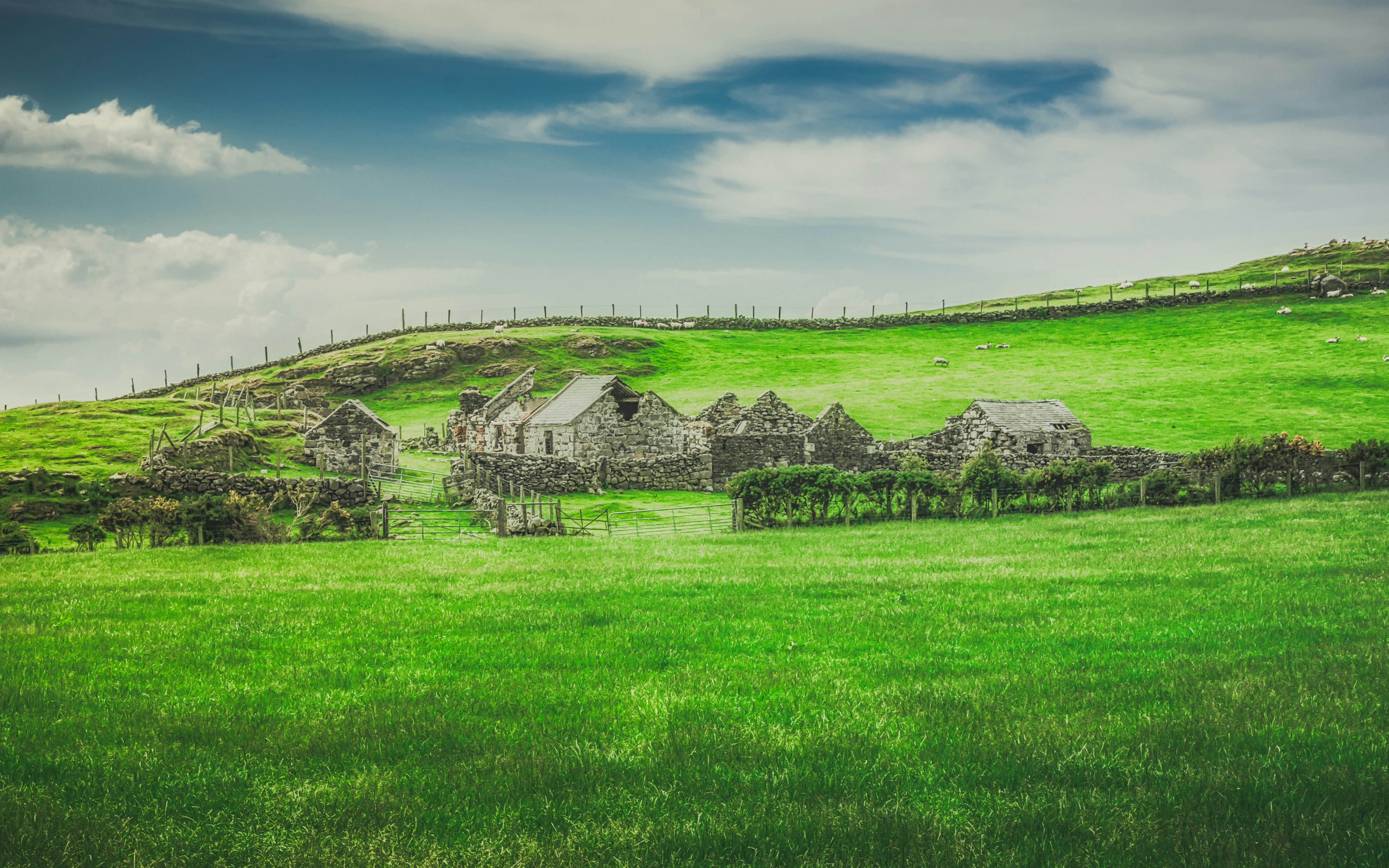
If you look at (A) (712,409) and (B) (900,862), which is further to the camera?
(A) (712,409)

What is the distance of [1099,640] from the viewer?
10.4 m

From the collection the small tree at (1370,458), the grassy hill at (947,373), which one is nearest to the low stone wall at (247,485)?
the grassy hill at (947,373)

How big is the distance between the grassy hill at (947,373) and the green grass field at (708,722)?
41837 millimetres

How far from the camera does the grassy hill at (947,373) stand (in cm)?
5516

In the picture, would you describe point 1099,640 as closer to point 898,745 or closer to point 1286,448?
point 898,745

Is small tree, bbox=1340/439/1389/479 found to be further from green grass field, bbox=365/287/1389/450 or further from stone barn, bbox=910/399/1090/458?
green grass field, bbox=365/287/1389/450

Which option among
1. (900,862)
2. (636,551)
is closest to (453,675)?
(900,862)

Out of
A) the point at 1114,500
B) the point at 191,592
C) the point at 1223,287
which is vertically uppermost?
the point at 1223,287

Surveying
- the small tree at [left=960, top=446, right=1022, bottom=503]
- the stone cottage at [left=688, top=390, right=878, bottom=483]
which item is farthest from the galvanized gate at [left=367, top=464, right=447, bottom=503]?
the small tree at [left=960, top=446, right=1022, bottom=503]

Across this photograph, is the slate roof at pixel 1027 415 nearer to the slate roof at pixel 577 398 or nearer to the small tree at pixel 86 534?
the slate roof at pixel 577 398

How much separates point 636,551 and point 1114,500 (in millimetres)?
18918

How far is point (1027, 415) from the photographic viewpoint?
45000 mm

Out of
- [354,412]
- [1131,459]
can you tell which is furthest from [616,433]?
[1131,459]

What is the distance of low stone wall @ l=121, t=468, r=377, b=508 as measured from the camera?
3425 cm
